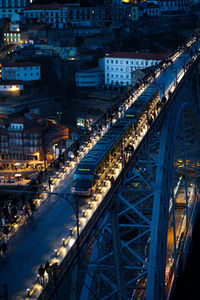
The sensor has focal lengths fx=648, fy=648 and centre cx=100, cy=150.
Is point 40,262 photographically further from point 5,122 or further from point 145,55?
point 145,55

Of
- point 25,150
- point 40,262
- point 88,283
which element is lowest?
point 25,150

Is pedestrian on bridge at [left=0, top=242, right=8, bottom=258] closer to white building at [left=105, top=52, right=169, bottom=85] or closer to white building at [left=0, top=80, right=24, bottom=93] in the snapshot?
white building at [left=105, top=52, right=169, bottom=85]

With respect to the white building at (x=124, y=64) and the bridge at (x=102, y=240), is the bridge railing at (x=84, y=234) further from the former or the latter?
the white building at (x=124, y=64)

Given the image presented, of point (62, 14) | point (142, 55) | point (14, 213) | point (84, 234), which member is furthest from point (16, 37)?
point (84, 234)

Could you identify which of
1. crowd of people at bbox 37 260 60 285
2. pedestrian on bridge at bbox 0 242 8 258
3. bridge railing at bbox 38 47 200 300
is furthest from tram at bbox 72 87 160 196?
crowd of people at bbox 37 260 60 285

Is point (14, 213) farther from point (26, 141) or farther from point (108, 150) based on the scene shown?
point (26, 141)

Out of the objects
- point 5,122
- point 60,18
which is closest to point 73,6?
point 60,18
